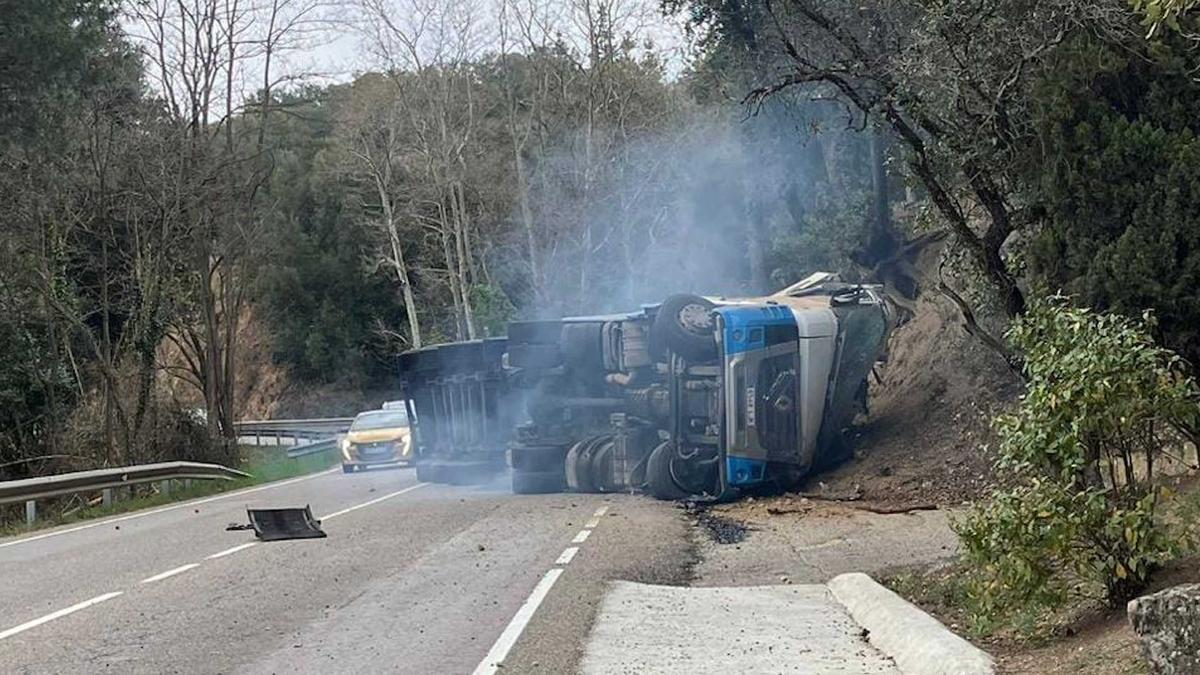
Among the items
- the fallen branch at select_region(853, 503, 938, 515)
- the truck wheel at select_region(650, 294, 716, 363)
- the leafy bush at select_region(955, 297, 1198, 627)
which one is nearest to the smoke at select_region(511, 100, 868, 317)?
the truck wheel at select_region(650, 294, 716, 363)

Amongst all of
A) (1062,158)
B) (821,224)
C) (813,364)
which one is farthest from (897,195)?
(1062,158)

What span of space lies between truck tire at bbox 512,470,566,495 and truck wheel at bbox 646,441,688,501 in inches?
99.9

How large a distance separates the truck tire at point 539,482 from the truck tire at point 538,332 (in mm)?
2025

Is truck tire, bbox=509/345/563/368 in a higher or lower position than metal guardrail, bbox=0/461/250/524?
higher

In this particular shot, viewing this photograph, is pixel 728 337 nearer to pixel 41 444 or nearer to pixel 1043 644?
pixel 1043 644

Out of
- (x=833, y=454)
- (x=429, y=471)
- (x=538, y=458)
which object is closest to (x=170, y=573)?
(x=538, y=458)

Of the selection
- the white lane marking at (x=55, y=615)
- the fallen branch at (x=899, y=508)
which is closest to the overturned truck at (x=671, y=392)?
the fallen branch at (x=899, y=508)

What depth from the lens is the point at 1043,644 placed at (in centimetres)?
821

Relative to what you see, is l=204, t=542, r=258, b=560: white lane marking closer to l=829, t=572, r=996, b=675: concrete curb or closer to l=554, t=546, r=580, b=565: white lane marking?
l=554, t=546, r=580, b=565: white lane marking

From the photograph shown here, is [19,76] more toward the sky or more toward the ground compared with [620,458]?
more toward the sky

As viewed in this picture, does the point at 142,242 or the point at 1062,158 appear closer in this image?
the point at 1062,158

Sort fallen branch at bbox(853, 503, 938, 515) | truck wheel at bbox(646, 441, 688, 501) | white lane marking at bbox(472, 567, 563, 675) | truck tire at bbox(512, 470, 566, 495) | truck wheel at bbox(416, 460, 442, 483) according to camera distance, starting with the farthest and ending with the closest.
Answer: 1. truck wheel at bbox(416, 460, 442, 483)
2. truck tire at bbox(512, 470, 566, 495)
3. truck wheel at bbox(646, 441, 688, 501)
4. fallen branch at bbox(853, 503, 938, 515)
5. white lane marking at bbox(472, 567, 563, 675)

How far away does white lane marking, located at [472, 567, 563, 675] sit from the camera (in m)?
8.40

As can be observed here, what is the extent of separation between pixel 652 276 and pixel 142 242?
15.3 meters
